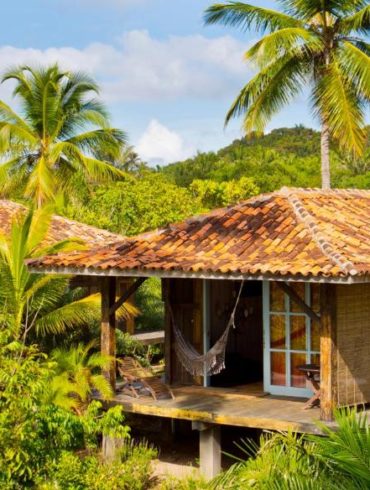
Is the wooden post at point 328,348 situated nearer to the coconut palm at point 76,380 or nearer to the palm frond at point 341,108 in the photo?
the coconut palm at point 76,380

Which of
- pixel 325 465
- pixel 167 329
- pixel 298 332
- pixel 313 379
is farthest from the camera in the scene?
pixel 167 329

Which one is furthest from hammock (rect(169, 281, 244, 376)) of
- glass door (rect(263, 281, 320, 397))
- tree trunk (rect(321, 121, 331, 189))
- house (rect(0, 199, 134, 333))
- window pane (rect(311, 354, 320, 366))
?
tree trunk (rect(321, 121, 331, 189))

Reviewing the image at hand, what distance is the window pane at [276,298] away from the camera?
42.3 ft

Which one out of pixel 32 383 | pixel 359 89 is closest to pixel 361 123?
pixel 359 89

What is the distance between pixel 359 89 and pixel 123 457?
A: 28.6 feet

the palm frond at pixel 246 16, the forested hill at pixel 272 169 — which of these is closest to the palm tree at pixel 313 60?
the palm frond at pixel 246 16

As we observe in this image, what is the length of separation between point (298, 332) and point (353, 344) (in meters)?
0.98

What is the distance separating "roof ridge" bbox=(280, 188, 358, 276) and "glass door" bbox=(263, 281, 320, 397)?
0.88 meters

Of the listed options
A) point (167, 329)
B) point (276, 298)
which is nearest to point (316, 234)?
point (276, 298)

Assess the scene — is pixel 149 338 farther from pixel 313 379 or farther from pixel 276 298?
pixel 313 379

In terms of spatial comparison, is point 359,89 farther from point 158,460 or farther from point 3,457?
point 3,457

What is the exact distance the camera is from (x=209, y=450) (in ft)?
39.5

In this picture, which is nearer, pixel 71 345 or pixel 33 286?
pixel 33 286

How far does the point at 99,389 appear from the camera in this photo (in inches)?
501
